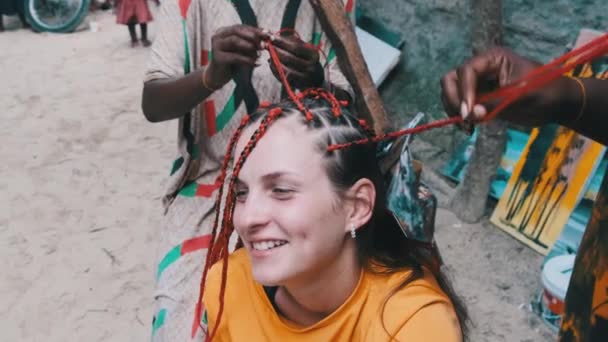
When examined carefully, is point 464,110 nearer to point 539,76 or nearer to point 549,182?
point 539,76

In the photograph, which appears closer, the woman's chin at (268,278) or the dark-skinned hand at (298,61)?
the woman's chin at (268,278)

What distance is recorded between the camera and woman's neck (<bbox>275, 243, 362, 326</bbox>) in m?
1.49

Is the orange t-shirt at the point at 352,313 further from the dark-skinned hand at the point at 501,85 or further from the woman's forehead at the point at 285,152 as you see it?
the dark-skinned hand at the point at 501,85

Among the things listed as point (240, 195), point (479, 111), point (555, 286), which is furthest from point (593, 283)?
point (555, 286)

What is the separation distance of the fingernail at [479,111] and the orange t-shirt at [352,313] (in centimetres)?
56

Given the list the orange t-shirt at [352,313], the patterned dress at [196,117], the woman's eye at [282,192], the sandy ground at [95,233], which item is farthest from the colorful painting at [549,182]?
the woman's eye at [282,192]

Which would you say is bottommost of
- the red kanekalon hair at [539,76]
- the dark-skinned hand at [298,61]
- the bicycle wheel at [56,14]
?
the bicycle wheel at [56,14]

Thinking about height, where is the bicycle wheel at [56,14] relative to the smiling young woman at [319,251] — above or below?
below

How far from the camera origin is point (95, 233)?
149 inches

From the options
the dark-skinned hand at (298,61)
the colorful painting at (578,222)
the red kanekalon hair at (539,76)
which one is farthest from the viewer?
the colorful painting at (578,222)

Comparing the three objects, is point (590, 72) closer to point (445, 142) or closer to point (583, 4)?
point (583, 4)

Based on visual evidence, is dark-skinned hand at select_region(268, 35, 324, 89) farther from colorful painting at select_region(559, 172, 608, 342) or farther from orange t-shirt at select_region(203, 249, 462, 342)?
colorful painting at select_region(559, 172, 608, 342)

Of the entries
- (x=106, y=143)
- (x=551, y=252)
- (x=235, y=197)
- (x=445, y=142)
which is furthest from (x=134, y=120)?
(x=235, y=197)

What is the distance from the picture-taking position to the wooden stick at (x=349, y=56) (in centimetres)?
182
